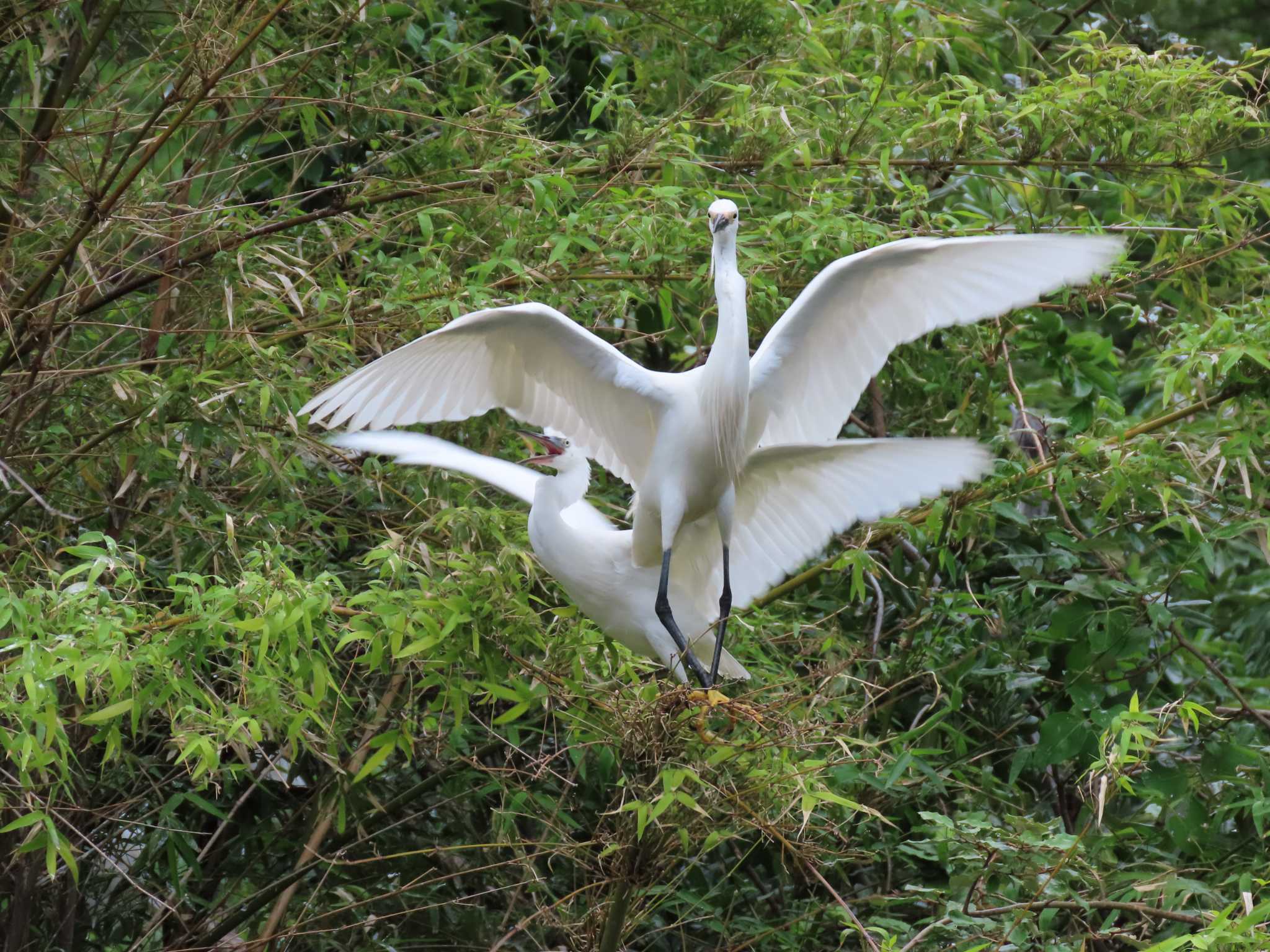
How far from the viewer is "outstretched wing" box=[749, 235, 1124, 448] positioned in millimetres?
2809

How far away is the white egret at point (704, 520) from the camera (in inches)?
119

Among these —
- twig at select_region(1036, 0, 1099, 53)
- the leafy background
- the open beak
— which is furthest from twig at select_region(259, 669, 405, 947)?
twig at select_region(1036, 0, 1099, 53)

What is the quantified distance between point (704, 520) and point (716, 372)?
522 millimetres

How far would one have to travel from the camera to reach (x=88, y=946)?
3.33 meters

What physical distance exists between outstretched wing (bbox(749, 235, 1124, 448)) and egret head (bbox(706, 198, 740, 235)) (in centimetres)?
19

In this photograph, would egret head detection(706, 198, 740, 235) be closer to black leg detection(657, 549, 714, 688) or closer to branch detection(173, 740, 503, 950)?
black leg detection(657, 549, 714, 688)

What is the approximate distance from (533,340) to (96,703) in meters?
1.06

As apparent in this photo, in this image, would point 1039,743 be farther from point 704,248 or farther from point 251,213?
point 251,213

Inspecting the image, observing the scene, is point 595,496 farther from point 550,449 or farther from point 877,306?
point 877,306

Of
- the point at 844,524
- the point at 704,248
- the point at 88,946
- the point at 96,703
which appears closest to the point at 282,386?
the point at 96,703

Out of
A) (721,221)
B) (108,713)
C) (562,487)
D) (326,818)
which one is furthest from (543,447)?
(108,713)

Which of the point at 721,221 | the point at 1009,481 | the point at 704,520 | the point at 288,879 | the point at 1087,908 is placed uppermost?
the point at 721,221

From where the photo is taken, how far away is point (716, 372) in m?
2.89

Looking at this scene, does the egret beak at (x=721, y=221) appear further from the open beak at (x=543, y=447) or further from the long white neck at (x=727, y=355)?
the open beak at (x=543, y=447)
